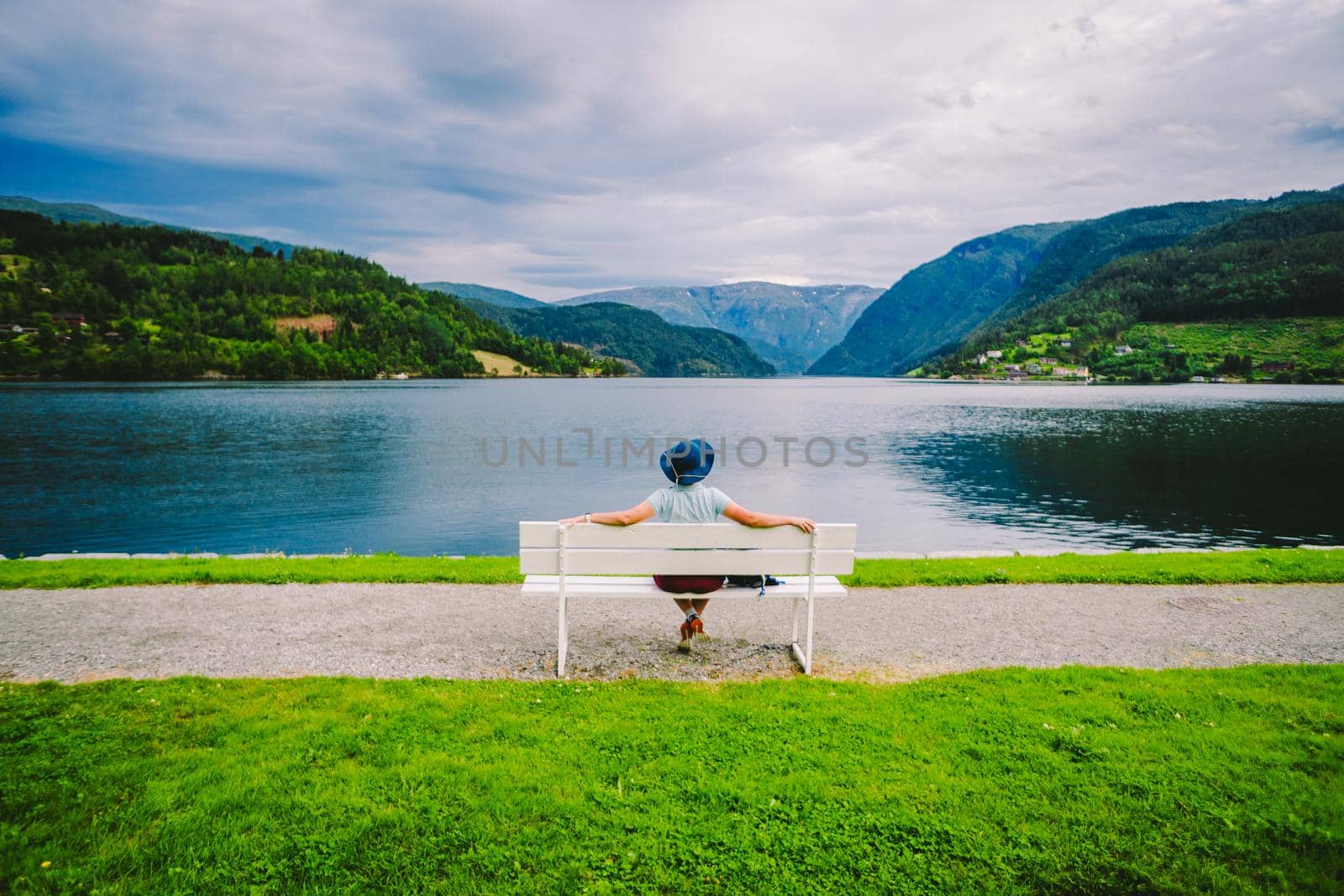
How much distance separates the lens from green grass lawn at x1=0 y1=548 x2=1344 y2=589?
35.8ft

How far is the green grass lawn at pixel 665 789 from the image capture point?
158 inches

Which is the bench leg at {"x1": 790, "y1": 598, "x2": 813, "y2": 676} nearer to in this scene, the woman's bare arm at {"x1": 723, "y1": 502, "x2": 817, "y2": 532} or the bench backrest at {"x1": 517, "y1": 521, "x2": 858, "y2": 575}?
the bench backrest at {"x1": 517, "y1": 521, "x2": 858, "y2": 575}

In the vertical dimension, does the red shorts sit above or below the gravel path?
above

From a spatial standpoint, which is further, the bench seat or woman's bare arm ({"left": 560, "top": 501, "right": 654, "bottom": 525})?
the bench seat

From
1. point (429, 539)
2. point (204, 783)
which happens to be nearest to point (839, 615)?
point (204, 783)

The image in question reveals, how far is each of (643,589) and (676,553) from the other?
0.63m

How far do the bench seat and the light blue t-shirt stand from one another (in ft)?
2.64

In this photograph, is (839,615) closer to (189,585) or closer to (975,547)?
(189,585)

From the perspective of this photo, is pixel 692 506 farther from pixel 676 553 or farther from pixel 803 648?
pixel 803 648

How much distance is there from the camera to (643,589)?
23.9 feet

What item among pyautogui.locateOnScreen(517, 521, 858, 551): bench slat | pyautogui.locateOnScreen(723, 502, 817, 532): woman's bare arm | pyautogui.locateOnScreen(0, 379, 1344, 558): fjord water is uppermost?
pyautogui.locateOnScreen(723, 502, 817, 532): woman's bare arm

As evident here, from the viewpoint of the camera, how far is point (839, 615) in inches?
378

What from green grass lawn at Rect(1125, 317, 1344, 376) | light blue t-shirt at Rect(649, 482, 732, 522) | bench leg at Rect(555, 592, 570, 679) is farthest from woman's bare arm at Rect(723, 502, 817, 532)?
green grass lawn at Rect(1125, 317, 1344, 376)

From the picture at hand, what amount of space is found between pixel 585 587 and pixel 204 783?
12.0ft
